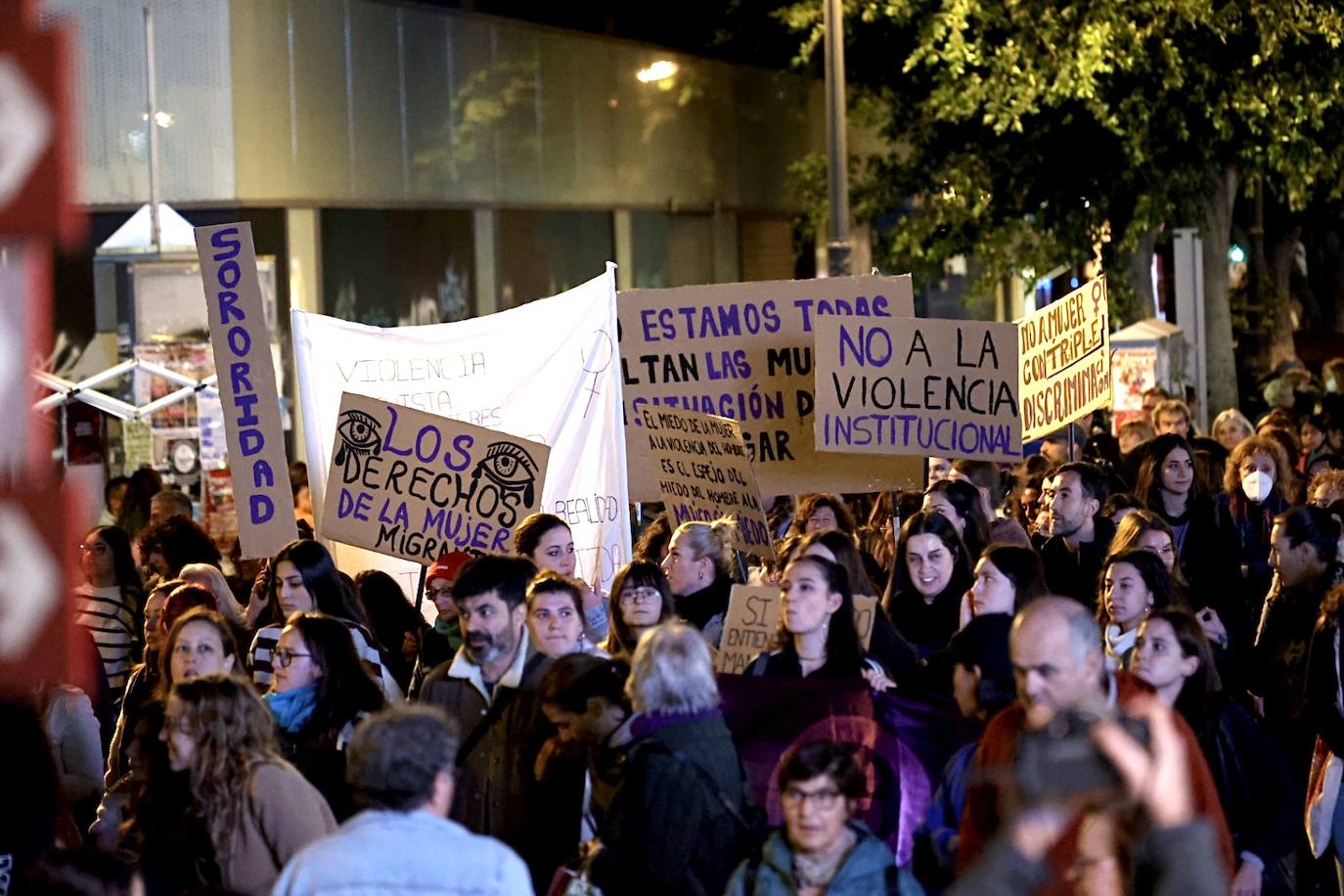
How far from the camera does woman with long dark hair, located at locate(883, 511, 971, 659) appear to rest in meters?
8.86

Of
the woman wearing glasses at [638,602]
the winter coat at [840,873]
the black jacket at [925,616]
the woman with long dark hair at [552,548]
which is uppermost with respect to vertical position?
the woman with long dark hair at [552,548]

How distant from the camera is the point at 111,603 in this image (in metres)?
10.3

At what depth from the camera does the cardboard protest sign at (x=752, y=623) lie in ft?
26.2

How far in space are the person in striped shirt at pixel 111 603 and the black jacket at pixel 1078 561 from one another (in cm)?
411

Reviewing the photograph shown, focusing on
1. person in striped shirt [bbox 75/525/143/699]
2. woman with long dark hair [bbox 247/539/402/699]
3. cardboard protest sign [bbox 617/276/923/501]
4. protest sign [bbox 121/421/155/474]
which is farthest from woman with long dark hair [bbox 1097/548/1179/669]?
protest sign [bbox 121/421/155/474]

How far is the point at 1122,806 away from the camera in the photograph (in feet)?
12.2

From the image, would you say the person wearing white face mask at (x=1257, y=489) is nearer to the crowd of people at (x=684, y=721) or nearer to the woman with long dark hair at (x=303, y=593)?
the crowd of people at (x=684, y=721)

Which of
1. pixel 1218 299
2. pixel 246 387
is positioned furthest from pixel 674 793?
pixel 1218 299

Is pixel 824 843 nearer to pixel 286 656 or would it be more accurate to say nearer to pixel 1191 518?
pixel 286 656

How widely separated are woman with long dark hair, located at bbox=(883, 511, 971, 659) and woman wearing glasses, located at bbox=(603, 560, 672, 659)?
1.12 metres

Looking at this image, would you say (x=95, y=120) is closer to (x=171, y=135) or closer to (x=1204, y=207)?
(x=171, y=135)

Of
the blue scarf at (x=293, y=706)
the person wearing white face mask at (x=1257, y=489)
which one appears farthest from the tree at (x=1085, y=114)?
the blue scarf at (x=293, y=706)

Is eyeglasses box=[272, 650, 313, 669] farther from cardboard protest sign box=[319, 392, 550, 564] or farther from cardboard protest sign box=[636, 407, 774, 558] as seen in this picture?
cardboard protest sign box=[636, 407, 774, 558]

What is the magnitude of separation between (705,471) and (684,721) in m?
5.00
